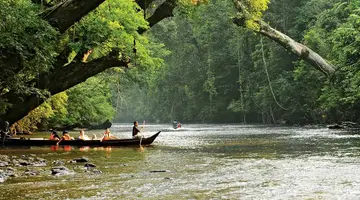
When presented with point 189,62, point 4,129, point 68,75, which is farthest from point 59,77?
point 189,62

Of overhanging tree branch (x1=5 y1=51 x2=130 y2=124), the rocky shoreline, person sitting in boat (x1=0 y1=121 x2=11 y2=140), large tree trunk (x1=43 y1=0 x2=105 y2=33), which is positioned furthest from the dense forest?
the rocky shoreline

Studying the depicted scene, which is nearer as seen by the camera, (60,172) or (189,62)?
(60,172)

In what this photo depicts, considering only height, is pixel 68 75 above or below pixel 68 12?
below

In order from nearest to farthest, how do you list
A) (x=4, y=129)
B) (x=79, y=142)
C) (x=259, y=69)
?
(x=4, y=129) → (x=79, y=142) → (x=259, y=69)

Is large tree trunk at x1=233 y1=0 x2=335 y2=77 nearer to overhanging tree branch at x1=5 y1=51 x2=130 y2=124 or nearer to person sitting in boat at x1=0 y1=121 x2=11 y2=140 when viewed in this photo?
overhanging tree branch at x1=5 y1=51 x2=130 y2=124

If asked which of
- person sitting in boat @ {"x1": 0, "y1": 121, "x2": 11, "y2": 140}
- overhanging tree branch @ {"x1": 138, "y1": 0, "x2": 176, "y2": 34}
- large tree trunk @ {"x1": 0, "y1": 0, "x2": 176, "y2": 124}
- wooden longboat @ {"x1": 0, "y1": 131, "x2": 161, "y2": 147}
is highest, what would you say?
overhanging tree branch @ {"x1": 138, "y1": 0, "x2": 176, "y2": 34}

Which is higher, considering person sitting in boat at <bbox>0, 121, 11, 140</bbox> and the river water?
person sitting in boat at <bbox>0, 121, 11, 140</bbox>

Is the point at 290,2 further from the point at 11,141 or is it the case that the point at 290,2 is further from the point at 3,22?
the point at 3,22

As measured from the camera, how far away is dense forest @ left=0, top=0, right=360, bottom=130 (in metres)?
16.7

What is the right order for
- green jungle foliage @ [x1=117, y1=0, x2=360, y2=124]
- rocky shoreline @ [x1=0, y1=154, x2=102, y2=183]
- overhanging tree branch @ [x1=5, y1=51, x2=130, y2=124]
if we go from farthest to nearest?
green jungle foliage @ [x1=117, y1=0, x2=360, y2=124], overhanging tree branch @ [x1=5, y1=51, x2=130, y2=124], rocky shoreline @ [x1=0, y1=154, x2=102, y2=183]

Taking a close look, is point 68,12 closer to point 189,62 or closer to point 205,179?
point 205,179

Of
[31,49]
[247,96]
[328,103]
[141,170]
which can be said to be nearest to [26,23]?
[31,49]

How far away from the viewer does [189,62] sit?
224 feet

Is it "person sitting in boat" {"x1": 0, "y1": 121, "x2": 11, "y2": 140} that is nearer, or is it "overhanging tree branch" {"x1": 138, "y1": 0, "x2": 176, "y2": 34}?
"person sitting in boat" {"x1": 0, "y1": 121, "x2": 11, "y2": 140}
